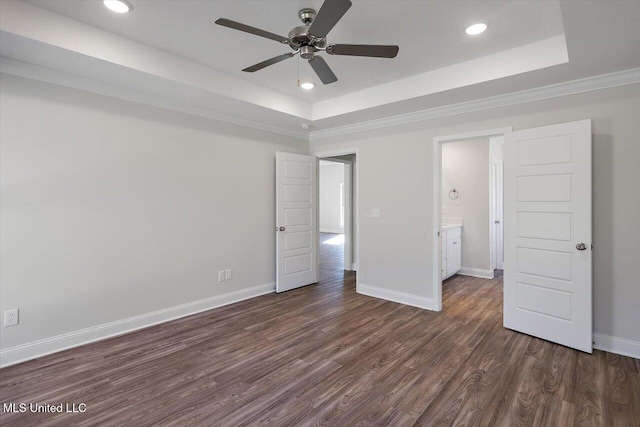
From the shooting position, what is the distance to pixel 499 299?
14.4ft

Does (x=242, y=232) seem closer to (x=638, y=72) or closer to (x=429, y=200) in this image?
(x=429, y=200)

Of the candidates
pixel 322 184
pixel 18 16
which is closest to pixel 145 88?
pixel 18 16

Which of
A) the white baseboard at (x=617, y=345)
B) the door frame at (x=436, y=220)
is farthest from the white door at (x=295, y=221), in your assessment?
the white baseboard at (x=617, y=345)

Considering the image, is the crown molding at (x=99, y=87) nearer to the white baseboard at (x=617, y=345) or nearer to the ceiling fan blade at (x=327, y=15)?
the ceiling fan blade at (x=327, y=15)

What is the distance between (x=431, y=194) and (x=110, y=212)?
11.9ft

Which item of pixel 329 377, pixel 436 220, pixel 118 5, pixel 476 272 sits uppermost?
pixel 118 5

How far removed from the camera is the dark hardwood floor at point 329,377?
207 centimetres

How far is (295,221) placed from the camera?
4.95 meters

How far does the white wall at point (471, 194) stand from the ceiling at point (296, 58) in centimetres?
241

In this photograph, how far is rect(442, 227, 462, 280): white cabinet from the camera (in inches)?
203

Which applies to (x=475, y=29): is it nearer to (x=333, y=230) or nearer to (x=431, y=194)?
(x=431, y=194)

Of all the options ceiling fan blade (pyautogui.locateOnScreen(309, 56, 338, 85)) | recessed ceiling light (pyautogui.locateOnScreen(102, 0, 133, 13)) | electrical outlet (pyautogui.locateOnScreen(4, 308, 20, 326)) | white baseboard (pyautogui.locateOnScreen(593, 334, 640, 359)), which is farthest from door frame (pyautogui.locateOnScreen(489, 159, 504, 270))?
electrical outlet (pyautogui.locateOnScreen(4, 308, 20, 326))

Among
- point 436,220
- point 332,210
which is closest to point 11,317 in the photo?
point 436,220

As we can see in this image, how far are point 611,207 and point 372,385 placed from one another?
272cm
